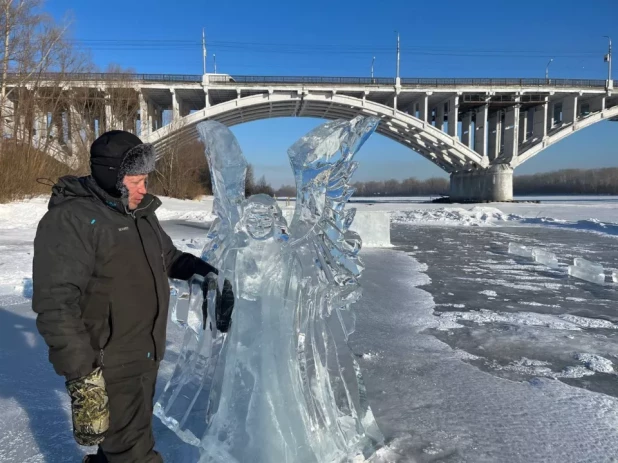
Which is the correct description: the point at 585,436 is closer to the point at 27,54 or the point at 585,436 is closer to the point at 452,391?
the point at 452,391

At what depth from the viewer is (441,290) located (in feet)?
18.7

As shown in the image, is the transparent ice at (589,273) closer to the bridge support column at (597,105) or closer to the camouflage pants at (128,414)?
the camouflage pants at (128,414)

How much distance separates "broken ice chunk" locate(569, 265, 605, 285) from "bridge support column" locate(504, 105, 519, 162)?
31265 mm

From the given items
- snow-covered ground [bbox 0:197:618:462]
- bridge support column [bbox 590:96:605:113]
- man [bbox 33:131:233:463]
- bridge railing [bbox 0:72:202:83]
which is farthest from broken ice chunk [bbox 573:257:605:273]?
bridge support column [bbox 590:96:605:113]

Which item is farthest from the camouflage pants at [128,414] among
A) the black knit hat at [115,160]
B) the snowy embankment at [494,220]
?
the snowy embankment at [494,220]

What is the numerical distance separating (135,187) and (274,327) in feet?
2.64

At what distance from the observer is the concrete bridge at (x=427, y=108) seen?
31.2m

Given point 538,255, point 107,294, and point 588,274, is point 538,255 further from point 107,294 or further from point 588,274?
point 107,294

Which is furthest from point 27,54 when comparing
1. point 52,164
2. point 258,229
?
point 258,229

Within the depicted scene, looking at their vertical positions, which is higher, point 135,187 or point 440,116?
point 440,116

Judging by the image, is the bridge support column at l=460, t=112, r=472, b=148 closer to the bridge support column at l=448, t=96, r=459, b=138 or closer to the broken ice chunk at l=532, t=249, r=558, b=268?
the bridge support column at l=448, t=96, r=459, b=138

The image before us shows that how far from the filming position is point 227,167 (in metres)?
1.97

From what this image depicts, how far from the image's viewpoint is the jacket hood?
141 centimetres

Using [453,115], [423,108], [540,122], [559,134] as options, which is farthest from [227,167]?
[540,122]
